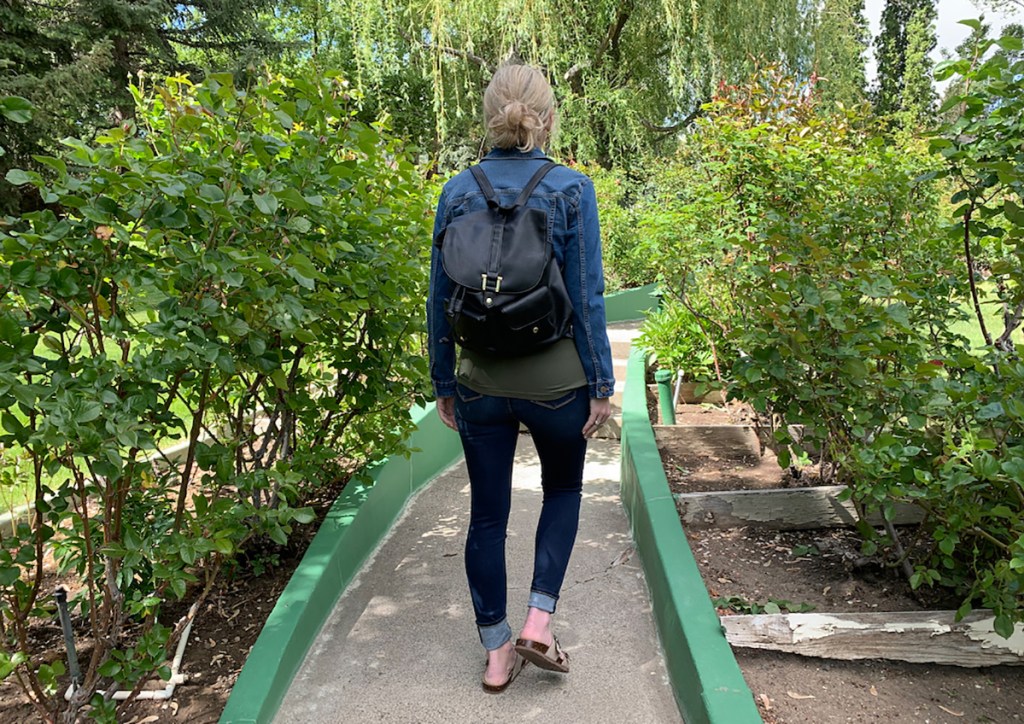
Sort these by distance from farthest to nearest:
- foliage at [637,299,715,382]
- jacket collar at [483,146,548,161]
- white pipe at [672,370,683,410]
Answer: white pipe at [672,370,683,410] → foliage at [637,299,715,382] → jacket collar at [483,146,548,161]

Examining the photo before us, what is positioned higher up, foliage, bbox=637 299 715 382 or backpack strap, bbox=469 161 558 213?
backpack strap, bbox=469 161 558 213

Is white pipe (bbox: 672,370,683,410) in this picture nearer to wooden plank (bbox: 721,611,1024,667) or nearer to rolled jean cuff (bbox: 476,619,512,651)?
wooden plank (bbox: 721,611,1024,667)

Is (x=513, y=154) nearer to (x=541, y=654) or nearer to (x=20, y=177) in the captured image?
(x=20, y=177)

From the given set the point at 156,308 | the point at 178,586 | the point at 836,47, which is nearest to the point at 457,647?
the point at 178,586

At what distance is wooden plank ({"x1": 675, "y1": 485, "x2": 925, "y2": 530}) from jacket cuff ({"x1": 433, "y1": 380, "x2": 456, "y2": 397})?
148 centimetres

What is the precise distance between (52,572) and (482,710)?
2.23 meters

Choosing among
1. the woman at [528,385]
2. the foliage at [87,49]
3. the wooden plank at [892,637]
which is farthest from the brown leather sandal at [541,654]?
the foliage at [87,49]

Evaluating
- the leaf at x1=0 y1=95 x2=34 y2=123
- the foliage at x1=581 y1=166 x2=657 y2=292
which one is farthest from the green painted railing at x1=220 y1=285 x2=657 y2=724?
the foliage at x1=581 y1=166 x2=657 y2=292

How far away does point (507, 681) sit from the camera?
8.04 feet

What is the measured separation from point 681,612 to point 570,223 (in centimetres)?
128

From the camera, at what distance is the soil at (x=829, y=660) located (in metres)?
2.17

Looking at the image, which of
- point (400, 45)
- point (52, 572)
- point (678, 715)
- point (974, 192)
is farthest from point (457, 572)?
point (400, 45)

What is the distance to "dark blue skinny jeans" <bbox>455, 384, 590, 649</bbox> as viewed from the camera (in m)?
2.29

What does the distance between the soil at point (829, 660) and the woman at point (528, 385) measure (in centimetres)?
68
